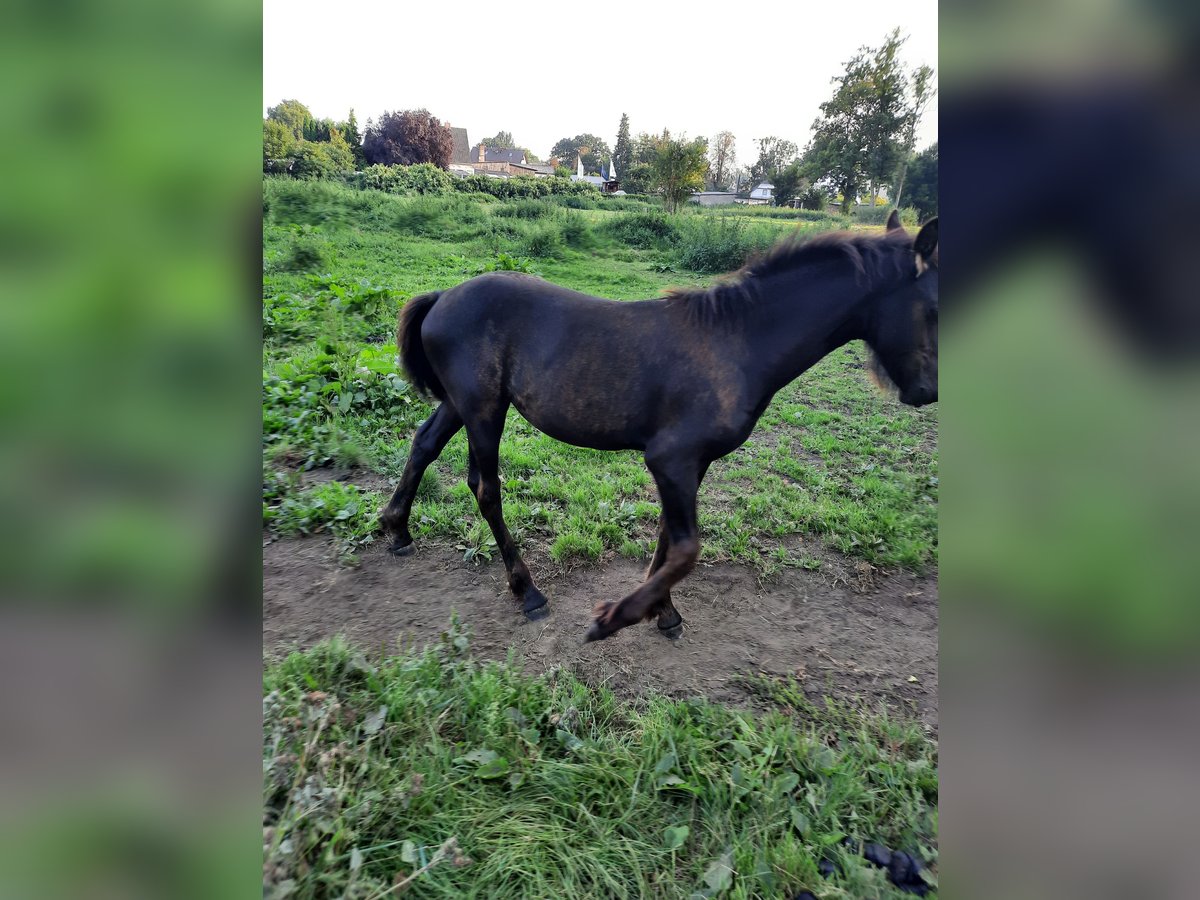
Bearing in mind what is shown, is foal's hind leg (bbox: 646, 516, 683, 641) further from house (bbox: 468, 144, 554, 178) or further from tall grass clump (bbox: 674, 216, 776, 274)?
house (bbox: 468, 144, 554, 178)

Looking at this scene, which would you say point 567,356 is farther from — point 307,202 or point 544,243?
point 307,202

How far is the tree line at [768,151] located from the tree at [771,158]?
66mm

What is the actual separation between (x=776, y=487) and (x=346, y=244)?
13.2 meters

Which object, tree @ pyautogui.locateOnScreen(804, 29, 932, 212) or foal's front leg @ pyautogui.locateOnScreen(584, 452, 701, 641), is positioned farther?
foal's front leg @ pyautogui.locateOnScreen(584, 452, 701, 641)

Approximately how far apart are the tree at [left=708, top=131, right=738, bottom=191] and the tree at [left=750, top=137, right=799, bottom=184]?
1.42 meters

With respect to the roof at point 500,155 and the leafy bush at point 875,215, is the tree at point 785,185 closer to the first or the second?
the leafy bush at point 875,215

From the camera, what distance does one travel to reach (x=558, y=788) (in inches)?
82.0

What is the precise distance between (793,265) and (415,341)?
2147 mm

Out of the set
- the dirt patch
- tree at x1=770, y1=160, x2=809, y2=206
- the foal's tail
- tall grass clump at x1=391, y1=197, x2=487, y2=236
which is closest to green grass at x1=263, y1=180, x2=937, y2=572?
the dirt patch

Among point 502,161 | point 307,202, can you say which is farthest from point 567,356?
point 502,161

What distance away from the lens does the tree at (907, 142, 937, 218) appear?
0.96m
